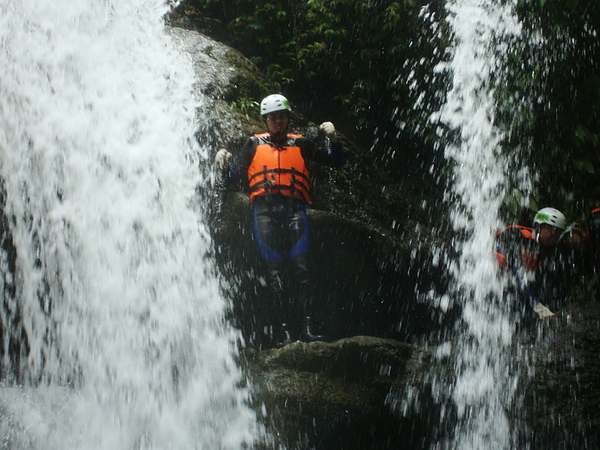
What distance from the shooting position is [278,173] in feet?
16.1

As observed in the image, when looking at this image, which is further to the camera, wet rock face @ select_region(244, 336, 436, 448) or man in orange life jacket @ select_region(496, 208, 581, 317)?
man in orange life jacket @ select_region(496, 208, 581, 317)

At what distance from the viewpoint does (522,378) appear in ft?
13.2

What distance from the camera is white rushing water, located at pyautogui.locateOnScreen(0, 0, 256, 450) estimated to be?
396 cm

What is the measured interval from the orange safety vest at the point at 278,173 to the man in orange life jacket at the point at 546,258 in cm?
239

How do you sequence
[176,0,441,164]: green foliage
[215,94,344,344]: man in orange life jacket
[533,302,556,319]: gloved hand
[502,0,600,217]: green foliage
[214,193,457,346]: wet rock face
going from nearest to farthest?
[215,94,344,344]: man in orange life jacket < [533,302,556,319]: gloved hand < [214,193,457,346]: wet rock face < [502,0,600,217]: green foliage < [176,0,441,164]: green foliage

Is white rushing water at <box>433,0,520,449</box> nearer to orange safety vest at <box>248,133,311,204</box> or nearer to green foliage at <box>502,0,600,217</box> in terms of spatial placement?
green foliage at <box>502,0,600,217</box>

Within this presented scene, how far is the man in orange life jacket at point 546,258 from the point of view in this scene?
4.96m

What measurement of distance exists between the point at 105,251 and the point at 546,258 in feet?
15.0

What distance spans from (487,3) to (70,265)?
7515 millimetres

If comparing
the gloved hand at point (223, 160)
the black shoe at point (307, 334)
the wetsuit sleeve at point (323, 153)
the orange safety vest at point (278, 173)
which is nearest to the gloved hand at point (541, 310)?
the black shoe at point (307, 334)

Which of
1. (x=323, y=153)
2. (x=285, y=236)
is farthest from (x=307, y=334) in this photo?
(x=323, y=153)

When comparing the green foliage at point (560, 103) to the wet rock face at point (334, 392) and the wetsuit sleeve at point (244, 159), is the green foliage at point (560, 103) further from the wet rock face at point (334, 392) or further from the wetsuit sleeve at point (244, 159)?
the wetsuit sleeve at point (244, 159)

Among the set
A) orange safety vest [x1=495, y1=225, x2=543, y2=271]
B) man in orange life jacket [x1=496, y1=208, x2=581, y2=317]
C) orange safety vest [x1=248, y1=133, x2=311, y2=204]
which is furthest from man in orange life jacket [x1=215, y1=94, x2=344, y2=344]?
man in orange life jacket [x1=496, y1=208, x2=581, y2=317]

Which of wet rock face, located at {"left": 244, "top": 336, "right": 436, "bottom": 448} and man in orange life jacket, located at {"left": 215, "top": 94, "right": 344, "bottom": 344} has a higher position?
man in orange life jacket, located at {"left": 215, "top": 94, "right": 344, "bottom": 344}
